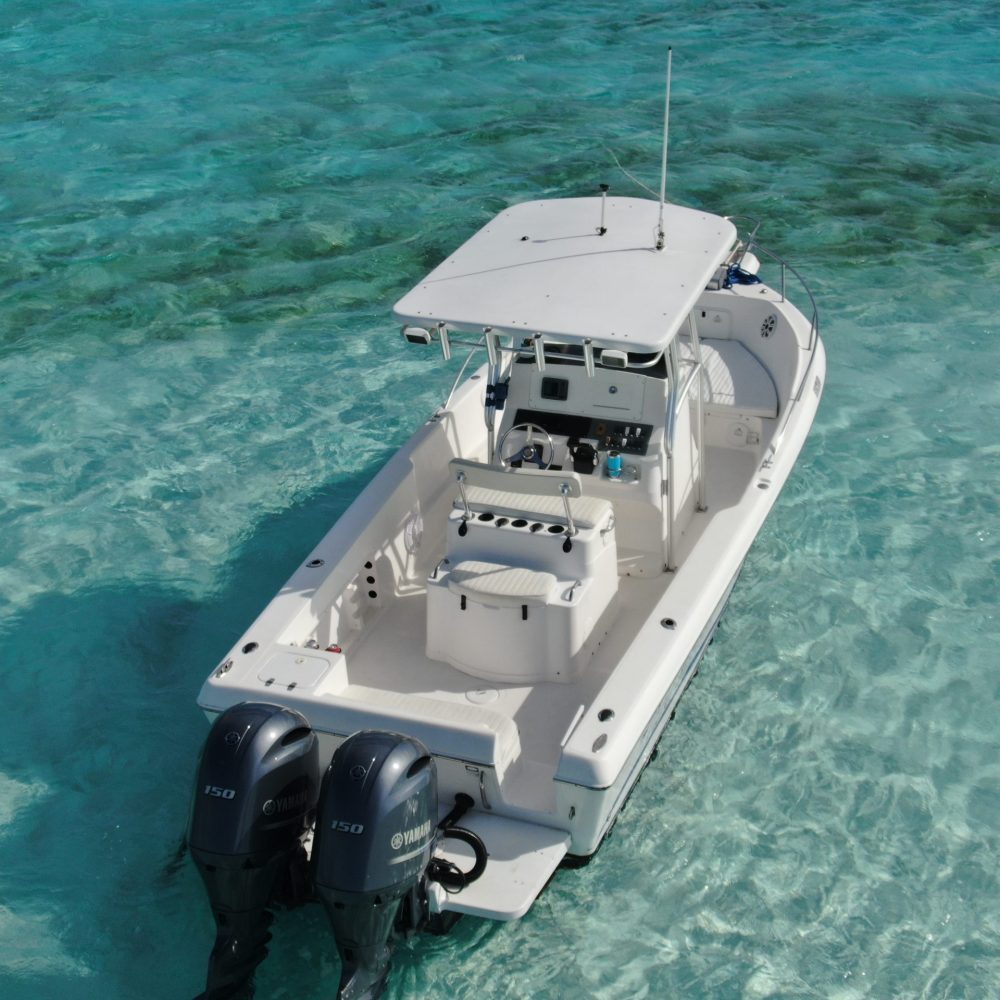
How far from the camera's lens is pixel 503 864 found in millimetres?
4238

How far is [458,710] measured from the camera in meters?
4.42

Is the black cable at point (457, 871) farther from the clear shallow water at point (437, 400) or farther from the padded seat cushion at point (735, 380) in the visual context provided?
the padded seat cushion at point (735, 380)

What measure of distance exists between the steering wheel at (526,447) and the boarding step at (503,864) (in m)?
1.72

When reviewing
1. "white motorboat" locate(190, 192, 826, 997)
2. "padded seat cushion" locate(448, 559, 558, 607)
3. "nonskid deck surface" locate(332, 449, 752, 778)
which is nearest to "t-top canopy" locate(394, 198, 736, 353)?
"white motorboat" locate(190, 192, 826, 997)

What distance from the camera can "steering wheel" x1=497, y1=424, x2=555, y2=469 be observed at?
18.3ft

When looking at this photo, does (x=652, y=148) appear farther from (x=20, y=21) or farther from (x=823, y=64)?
(x=20, y=21)

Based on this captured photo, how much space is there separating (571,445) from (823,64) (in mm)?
9911

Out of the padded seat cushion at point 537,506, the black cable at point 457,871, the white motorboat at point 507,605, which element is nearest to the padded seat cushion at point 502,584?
the white motorboat at point 507,605

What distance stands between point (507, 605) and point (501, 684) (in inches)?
16.2

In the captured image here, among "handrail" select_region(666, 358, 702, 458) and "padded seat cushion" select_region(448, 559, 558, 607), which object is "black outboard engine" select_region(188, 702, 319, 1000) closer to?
"padded seat cushion" select_region(448, 559, 558, 607)

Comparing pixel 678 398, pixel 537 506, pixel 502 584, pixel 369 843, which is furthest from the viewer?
pixel 678 398

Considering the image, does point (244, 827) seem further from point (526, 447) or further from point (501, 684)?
point (526, 447)

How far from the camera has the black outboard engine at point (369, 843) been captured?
3.74 meters

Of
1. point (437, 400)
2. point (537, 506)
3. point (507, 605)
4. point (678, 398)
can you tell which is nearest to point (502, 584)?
point (507, 605)
